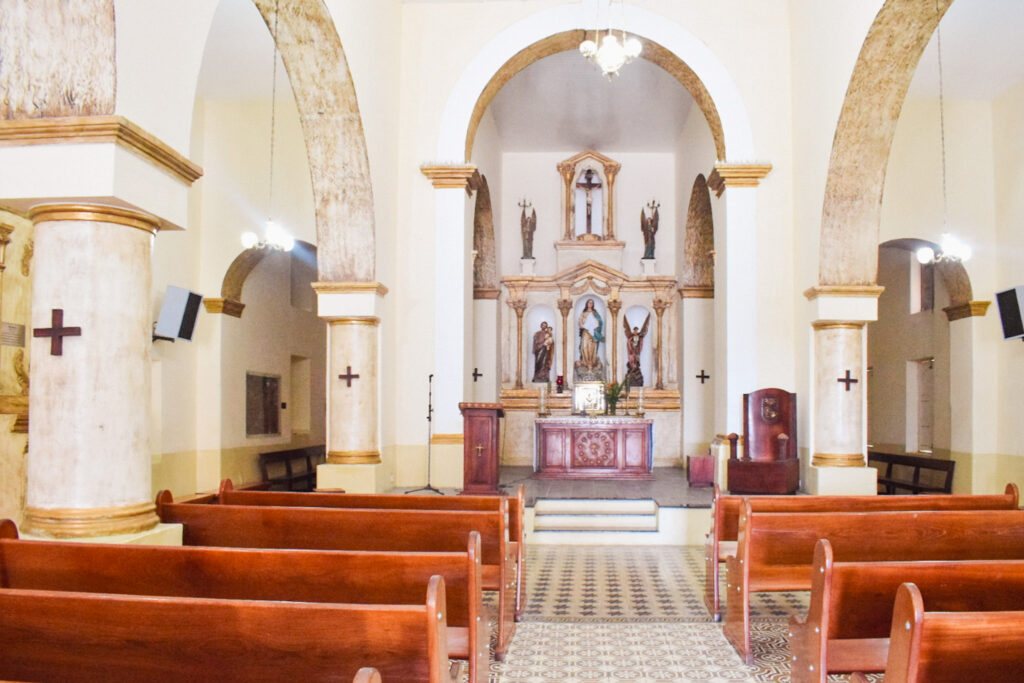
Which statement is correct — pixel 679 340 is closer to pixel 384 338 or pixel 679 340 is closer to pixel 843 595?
pixel 384 338

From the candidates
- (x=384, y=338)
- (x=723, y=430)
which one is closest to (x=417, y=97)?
(x=384, y=338)

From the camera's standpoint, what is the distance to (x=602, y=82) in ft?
38.3

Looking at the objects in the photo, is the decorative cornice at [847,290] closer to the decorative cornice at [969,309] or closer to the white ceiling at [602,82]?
the decorative cornice at [969,309]

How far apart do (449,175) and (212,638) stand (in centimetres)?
726

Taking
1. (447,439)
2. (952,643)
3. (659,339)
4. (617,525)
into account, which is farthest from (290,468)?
(952,643)

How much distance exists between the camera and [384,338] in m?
8.51

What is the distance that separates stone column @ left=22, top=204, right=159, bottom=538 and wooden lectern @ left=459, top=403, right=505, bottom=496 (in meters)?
4.52

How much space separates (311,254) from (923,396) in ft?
30.7

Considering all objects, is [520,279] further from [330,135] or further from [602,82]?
[330,135]

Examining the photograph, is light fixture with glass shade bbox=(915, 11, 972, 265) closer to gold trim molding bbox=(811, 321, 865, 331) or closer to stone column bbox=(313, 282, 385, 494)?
gold trim molding bbox=(811, 321, 865, 331)

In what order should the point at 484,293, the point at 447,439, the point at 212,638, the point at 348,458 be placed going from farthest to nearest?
the point at 484,293 → the point at 447,439 → the point at 348,458 → the point at 212,638

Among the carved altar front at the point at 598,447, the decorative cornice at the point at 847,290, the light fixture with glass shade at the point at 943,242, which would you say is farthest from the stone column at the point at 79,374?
the carved altar front at the point at 598,447

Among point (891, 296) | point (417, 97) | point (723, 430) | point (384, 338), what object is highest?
point (417, 97)

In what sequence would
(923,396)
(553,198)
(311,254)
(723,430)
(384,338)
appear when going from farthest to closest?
(553,198) < (923,396) < (311,254) < (723,430) < (384,338)
